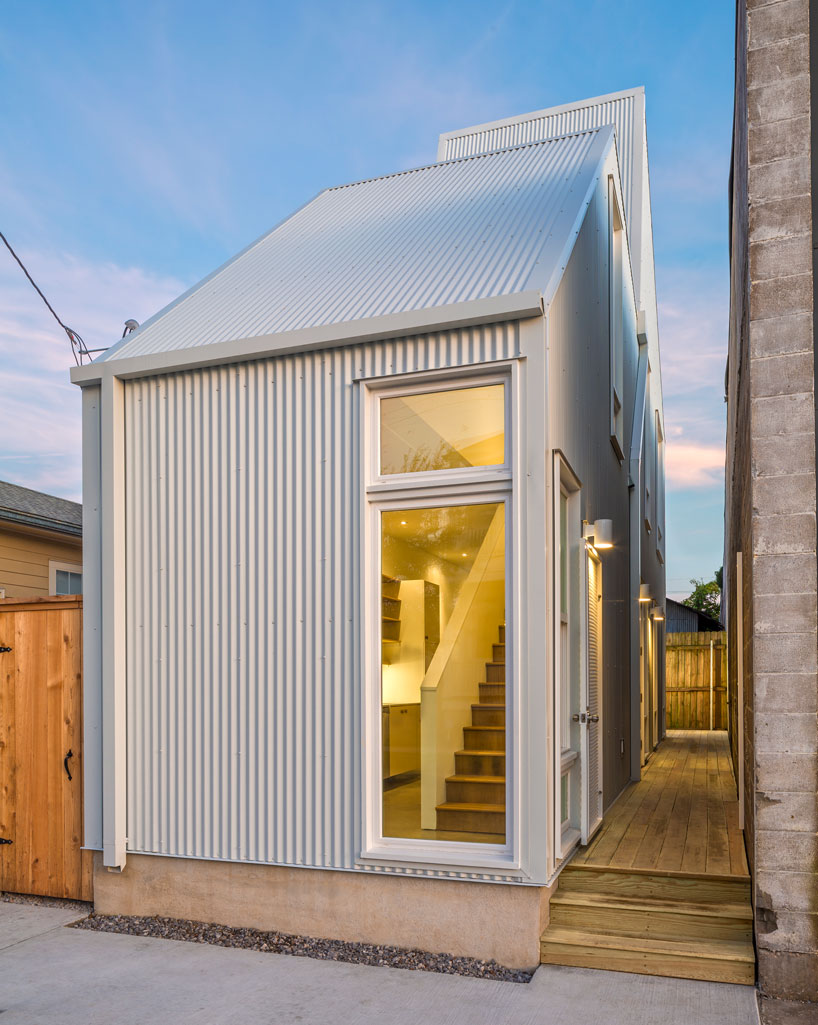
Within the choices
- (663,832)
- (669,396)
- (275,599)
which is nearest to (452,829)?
(275,599)

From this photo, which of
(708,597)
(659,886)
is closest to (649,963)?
(659,886)

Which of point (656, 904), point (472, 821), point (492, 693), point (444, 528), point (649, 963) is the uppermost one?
point (444, 528)

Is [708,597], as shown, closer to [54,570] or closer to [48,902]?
[54,570]

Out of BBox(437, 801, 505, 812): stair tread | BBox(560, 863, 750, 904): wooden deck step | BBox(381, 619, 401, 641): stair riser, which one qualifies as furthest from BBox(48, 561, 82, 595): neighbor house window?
BBox(560, 863, 750, 904): wooden deck step

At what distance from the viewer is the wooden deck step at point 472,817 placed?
14.7 feet

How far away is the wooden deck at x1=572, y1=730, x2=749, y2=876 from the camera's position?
532 centimetres

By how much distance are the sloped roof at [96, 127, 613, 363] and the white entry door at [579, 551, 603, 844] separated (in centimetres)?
214

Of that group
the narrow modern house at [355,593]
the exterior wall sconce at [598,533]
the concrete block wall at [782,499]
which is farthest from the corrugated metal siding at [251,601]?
the exterior wall sconce at [598,533]

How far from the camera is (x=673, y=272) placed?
2175 cm

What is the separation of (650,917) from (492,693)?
54.2 inches

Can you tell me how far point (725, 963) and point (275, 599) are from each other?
9.41 ft

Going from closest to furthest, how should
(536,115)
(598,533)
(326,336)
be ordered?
(326,336), (598,533), (536,115)

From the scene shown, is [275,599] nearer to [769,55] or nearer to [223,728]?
[223,728]

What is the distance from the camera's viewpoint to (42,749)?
5785mm
